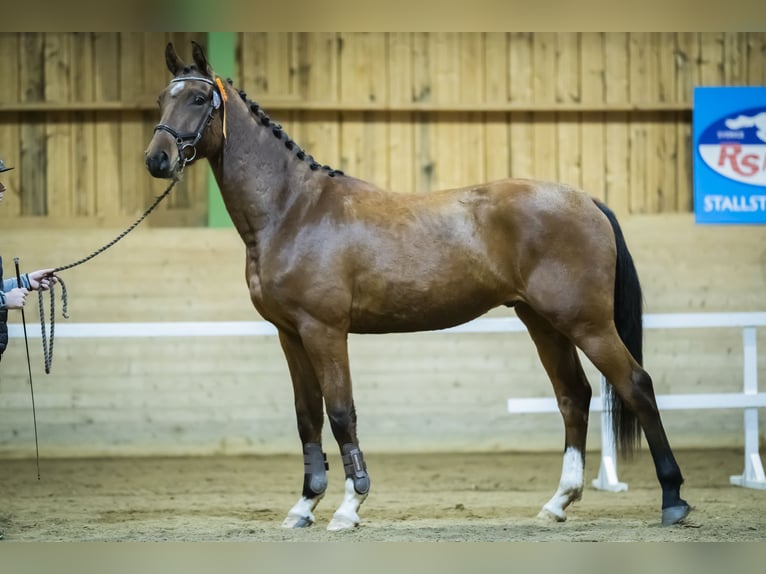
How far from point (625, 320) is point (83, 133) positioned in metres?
5.16

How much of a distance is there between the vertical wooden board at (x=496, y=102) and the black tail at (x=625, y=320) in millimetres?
3558

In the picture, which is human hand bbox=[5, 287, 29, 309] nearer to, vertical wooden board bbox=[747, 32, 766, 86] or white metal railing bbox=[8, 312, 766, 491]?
white metal railing bbox=[8, 312, 766, 491]

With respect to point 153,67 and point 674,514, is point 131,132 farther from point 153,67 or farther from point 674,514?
point 674,514

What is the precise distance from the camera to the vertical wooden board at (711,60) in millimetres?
8258

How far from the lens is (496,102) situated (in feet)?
26.9

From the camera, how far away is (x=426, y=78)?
8156 millimetres

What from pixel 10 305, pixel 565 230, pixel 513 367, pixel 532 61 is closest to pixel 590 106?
pixel 532 61

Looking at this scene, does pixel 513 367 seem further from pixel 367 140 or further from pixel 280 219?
pixel 280 219

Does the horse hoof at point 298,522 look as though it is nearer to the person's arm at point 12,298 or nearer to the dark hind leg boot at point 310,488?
→ the dark hind leg boot at point 310,488

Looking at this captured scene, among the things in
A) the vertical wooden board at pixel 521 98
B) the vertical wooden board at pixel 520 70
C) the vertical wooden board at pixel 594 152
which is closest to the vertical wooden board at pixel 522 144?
the vertical wooden board at pixel 521 98

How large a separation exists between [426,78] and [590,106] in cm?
137

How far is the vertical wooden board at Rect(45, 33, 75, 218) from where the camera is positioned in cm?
805

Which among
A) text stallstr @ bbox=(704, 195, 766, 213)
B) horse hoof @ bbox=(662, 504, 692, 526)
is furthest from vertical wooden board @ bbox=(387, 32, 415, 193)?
horse hoof @ bbox=(662, 504, 692, 526)
